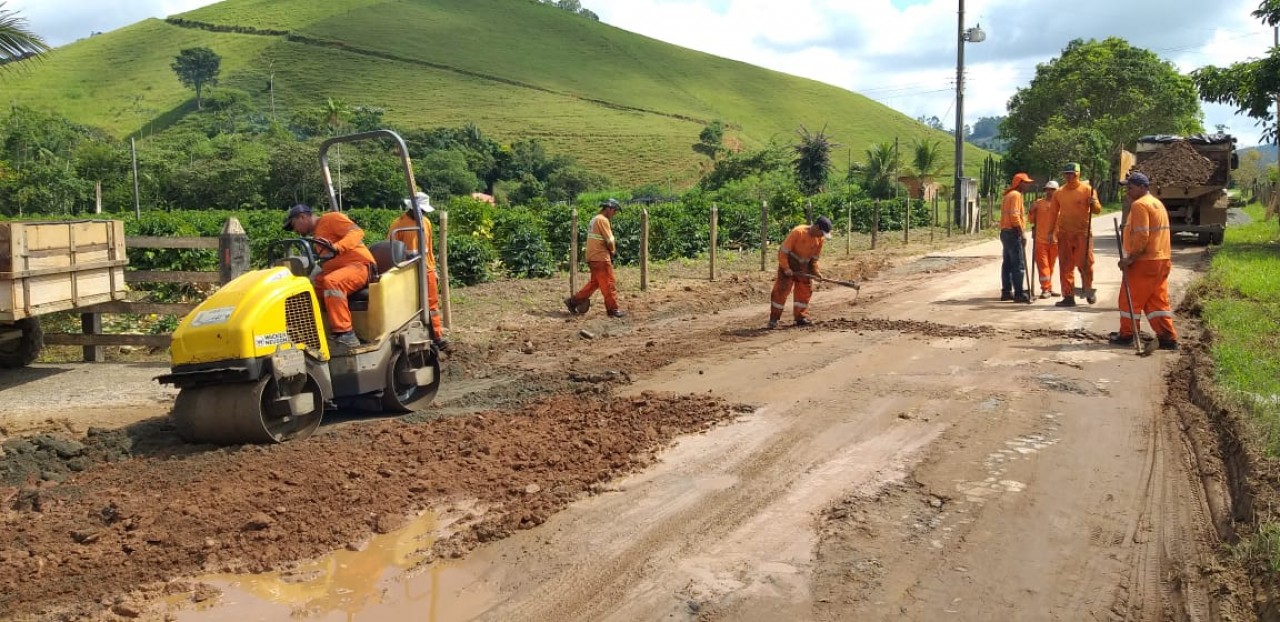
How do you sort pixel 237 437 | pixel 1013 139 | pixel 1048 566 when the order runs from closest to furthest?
pixel 1048 566 → pixel 237 437 → pixel 1013 139

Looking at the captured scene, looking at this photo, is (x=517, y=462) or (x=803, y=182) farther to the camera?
(x=803, y=182)

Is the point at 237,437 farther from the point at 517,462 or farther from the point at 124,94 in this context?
the point at 124,94

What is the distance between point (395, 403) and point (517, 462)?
182cm

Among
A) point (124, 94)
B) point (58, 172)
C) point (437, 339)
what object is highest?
point (124, 94)

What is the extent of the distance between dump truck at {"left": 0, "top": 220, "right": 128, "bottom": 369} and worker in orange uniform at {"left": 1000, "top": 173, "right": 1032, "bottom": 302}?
36.8 feet

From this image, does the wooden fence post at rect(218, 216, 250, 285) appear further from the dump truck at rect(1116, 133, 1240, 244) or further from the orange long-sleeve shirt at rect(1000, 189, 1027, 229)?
the dump truck at rect(1116, 133, 1240, 244)

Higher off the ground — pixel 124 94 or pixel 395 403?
pixel 124 94

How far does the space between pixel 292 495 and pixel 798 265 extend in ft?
23.3

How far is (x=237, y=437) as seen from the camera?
651 cm

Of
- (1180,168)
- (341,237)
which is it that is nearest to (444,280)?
(341,237)

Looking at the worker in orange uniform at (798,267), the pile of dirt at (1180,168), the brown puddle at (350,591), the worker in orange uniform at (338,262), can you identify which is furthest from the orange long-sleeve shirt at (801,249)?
the pile of dirt at (1180,168)

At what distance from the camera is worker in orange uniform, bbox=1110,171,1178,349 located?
9820 millimetres

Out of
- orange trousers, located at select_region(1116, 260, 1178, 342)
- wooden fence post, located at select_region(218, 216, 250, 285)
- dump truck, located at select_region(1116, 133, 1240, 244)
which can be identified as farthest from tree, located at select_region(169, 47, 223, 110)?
orange trousers, located at select_region(1116, 260, 1178, 342)

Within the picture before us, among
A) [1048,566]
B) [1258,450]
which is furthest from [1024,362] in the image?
[1048,566]
